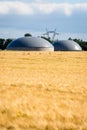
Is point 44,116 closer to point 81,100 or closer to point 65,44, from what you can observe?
point 81,100

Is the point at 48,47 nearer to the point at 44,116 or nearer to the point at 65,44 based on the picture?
the point at 65,44

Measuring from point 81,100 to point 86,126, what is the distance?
5.27m

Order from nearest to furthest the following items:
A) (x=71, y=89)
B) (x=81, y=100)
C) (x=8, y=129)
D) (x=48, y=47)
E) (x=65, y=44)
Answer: (x=8, y=129)
(x=81, y=100)
(x=71, y=89)
(x=48, y=47)
(x=65, y=44)

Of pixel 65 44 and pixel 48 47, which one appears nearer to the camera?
pixel 48 47

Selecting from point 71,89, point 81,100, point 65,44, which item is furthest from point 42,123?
point 65,44

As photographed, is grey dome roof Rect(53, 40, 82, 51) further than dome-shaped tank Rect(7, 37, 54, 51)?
Yes

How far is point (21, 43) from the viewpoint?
145m

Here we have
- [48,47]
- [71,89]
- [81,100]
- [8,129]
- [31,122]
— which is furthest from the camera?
[48,47]

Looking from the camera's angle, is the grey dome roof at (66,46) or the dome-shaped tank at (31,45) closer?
the dome-shaped tank at (31,45)

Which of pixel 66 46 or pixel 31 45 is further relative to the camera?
pixel 66 46

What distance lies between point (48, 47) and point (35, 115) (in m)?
130

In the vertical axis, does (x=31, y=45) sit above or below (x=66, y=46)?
above

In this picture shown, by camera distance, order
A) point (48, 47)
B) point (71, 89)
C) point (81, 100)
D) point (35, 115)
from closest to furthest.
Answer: point (35, 115) < point (81, 100) < point (71, 89) < point (48, 47)

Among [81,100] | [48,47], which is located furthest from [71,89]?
[48,47]
